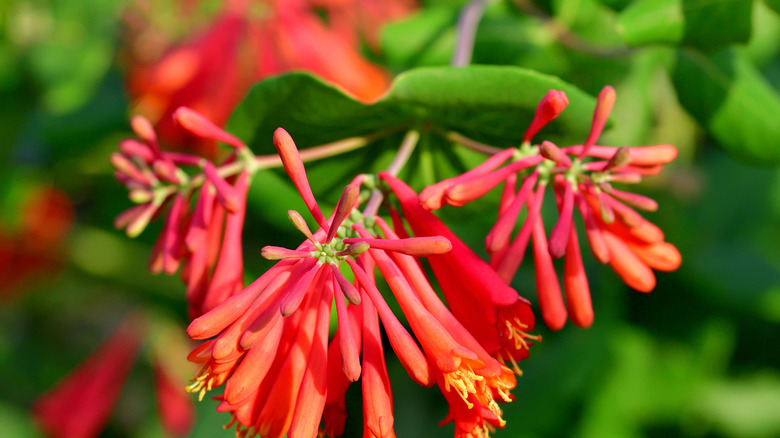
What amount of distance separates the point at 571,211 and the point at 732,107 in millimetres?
513

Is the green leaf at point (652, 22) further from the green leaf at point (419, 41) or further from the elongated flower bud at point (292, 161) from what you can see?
the elongated flower bud at point (292, 161)

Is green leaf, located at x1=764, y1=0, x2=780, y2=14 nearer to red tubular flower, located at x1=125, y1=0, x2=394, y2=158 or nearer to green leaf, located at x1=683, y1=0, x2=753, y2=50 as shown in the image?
green leaf, located at x1=683, y1=0, x2=753, y2=50

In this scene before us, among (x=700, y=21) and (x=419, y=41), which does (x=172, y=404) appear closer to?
(x=419, y=41)

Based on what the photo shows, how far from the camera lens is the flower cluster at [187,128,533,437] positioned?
68cm

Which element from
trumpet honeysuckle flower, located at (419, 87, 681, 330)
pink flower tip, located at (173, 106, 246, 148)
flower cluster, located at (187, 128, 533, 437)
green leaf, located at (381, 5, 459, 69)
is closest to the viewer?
flower cluster, located at (187, 128, 533, 437)

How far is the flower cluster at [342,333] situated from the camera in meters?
0.68

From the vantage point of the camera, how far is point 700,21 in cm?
105

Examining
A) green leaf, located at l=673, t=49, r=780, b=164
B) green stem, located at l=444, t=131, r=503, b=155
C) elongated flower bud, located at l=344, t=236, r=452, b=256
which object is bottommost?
green leaf, located at l=673, t=49, r=780, b=164

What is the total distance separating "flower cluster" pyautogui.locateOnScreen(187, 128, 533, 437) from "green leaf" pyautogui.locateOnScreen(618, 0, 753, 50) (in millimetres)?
515

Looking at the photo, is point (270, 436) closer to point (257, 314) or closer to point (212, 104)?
point (257, 314)

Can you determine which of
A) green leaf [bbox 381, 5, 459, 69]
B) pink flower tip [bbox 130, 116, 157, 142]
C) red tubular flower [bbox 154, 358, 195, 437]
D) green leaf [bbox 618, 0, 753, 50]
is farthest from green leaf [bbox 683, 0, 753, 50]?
red tubular flower [bbox 154, 358, 195, 437]

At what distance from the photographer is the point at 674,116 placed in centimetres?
223

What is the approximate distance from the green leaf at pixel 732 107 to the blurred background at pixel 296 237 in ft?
0.56

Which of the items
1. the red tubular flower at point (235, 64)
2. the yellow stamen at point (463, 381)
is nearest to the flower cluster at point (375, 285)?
the yellow stamen at point (463, 381)
